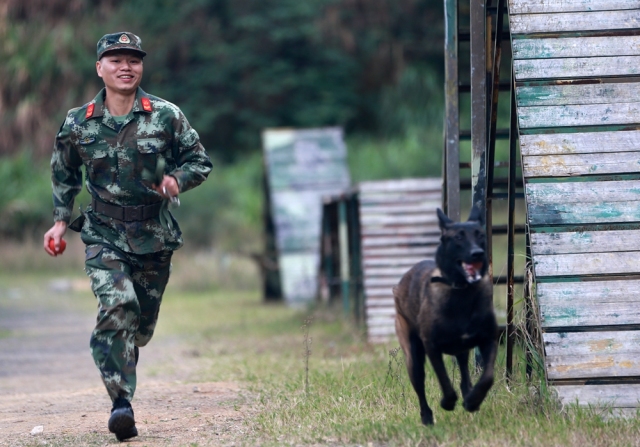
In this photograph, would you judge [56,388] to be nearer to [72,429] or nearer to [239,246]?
[72,429]

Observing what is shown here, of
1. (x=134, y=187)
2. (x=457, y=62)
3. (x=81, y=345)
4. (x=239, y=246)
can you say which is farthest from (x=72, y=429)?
(x=239, y=246)

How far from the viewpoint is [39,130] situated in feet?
103

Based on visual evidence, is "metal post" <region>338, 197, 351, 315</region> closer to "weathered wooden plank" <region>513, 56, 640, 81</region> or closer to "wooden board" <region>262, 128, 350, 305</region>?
"wooden board" <region>262, 128, 350, 305</region>

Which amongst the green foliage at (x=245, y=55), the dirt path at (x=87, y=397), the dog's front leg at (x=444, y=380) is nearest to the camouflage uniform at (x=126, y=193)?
the dirt path at (x=87, y=397)

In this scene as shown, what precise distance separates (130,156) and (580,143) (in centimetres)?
260

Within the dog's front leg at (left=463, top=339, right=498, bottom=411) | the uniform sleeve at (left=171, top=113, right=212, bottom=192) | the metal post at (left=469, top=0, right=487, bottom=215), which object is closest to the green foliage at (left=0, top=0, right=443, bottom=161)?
the metal post at (left=469, top=0, right=487, bottom=215)

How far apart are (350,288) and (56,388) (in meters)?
5.16

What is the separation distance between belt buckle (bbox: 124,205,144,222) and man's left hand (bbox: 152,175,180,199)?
35cm

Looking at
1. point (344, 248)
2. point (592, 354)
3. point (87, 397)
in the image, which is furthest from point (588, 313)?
point (344, 248)

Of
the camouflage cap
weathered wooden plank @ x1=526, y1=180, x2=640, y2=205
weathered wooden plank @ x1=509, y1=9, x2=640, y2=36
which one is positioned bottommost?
weathered wooden plank @ x1=526, y1=180, x2=640, y2=205

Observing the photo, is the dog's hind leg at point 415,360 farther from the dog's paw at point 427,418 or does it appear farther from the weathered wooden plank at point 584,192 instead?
the weathered wooden plank at point 584,192

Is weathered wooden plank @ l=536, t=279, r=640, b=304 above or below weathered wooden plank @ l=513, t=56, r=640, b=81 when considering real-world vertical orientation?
below

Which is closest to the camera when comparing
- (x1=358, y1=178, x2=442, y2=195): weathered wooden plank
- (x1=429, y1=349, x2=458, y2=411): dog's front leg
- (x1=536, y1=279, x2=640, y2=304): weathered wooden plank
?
(x1=429, y1=349, x2=458, y2=411): dog's front leg

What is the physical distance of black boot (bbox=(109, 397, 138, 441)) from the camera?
5.43m
